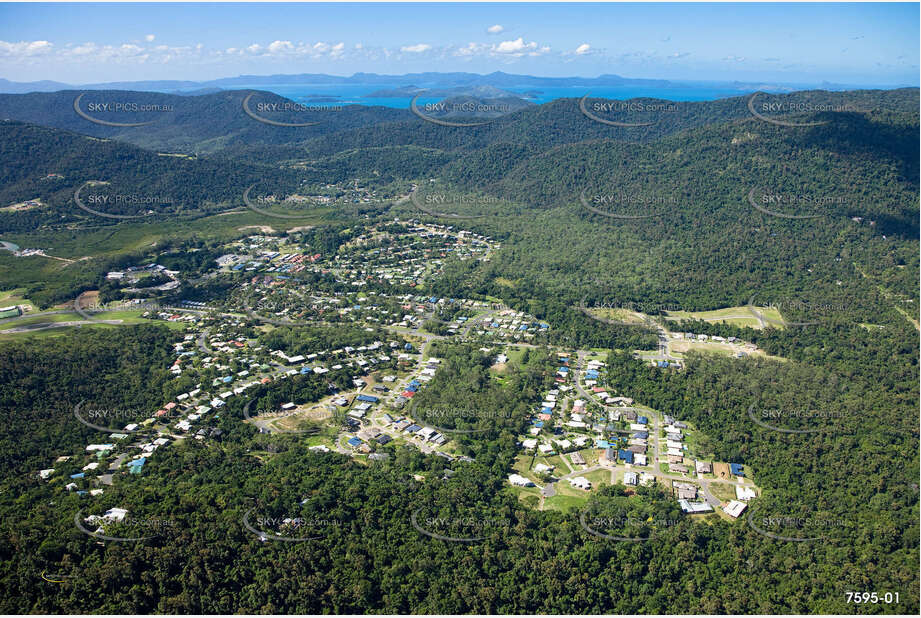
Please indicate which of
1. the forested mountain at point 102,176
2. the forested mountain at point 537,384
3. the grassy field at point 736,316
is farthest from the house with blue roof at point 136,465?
the forested mountain at point 102,176

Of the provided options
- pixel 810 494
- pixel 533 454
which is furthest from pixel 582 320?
pixel 810 494

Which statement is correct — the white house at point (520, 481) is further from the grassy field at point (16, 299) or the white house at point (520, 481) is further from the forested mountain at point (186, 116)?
the forested mountain at point (186, 116)

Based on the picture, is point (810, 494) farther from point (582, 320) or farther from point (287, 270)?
point (287, 270)

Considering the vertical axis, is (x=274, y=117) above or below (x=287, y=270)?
above

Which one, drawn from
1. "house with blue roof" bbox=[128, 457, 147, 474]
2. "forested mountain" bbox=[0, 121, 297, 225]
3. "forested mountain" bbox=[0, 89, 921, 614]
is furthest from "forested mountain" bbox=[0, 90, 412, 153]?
"house with blue roof" bbox=[128, 457, 147, 474]

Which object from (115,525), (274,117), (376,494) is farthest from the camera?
(274,117)

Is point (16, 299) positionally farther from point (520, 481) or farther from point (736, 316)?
point (736, 316)

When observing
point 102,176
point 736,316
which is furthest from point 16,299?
point 736,316

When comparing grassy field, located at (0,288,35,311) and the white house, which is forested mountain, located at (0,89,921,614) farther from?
grassy field, located at (0,288,35,311)
